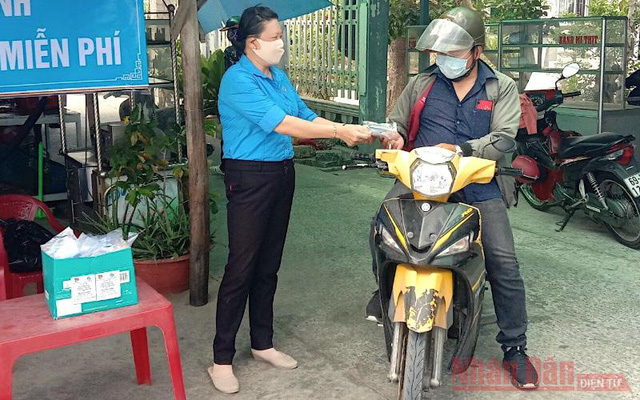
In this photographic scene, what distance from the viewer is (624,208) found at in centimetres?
588

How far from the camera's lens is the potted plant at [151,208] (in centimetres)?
479

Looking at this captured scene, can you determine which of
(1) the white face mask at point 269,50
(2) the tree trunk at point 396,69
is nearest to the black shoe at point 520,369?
(1) the white face mask at point 269,50

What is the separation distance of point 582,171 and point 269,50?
11.7ft

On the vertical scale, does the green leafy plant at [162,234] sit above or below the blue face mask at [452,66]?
below

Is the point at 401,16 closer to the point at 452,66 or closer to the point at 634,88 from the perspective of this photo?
the point at 634,88

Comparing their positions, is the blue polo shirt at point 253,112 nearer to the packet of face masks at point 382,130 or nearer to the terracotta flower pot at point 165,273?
the packet of face masks at point 382,130

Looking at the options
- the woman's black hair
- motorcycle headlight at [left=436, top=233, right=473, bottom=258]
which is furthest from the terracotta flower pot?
motorcycle headlight at [left=436, top=233, right=473, bottom=258]

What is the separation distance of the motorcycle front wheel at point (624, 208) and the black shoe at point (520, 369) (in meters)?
2.52

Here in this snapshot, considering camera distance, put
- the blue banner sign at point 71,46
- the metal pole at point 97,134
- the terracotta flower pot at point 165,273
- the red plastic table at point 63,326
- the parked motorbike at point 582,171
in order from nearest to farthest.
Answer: the red plastic table at point 63,326, the blue banner sign at point 71,46, the terracotta flower pot at point 165,273, the metal pole at point 97,134, the parked motorbike at point 582,171

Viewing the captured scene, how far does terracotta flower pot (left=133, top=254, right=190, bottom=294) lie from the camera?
15.6 ft

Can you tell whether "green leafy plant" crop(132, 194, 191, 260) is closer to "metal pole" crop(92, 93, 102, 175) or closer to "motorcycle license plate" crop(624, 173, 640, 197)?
"metal pole" crop(92, 93, 102, 175)

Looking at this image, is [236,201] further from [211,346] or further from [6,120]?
[6,120]

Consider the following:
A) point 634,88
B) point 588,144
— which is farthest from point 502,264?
point 634,88

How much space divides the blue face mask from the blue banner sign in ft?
6.16
